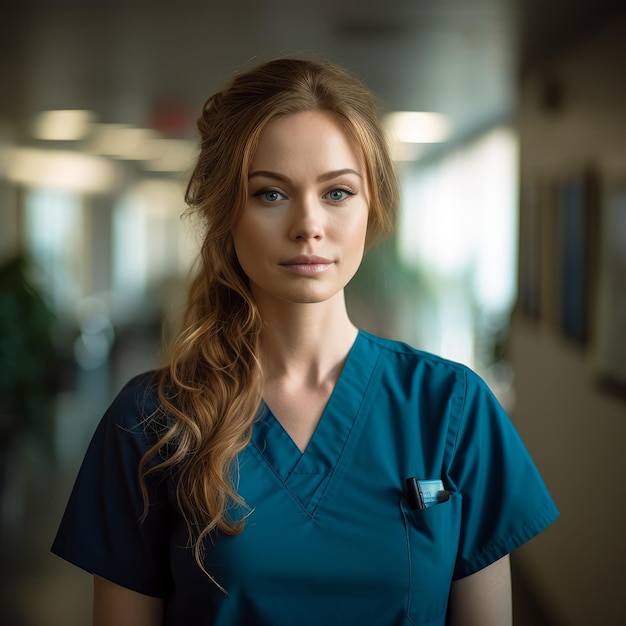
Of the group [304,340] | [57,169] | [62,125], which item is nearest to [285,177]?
[304,340]

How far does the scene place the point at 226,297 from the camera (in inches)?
46.3

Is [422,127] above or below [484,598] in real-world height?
above

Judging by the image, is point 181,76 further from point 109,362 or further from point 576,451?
point 576,451

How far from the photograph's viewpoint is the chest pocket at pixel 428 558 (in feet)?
3.25

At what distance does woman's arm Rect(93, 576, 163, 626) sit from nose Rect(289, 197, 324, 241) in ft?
1.69

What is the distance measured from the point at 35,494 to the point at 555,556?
2435 millimetres

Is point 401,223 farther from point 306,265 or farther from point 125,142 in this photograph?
point 306,265

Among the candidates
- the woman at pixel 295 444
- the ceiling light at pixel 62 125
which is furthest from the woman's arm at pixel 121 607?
the ceiling light at pixel 62 125

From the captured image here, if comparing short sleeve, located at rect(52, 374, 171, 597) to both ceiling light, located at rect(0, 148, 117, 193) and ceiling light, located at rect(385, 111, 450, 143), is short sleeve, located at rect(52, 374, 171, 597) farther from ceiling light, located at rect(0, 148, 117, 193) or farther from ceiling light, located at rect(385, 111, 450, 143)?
ceiling light, located at rect(0, 148, 117, 193)

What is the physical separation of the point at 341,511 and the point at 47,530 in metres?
3.07

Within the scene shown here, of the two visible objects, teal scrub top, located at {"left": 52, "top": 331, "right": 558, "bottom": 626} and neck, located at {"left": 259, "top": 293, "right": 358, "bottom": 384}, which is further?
neck, located at {"left": 259, "top": 293, "right": 358, "bottom": 384}

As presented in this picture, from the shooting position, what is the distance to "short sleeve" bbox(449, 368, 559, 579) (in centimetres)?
105

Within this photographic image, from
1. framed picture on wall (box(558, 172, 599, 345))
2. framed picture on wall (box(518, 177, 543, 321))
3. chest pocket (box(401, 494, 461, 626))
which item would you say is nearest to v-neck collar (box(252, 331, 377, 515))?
chest pocket (box(401, 494, 461, 626))

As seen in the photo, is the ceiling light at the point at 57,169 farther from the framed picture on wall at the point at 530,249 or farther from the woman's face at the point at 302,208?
the woman's face at the point at 302,208
